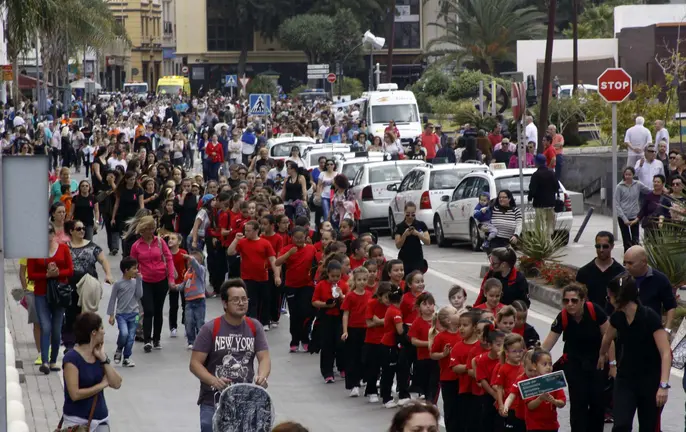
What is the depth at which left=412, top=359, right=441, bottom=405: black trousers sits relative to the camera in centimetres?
1203

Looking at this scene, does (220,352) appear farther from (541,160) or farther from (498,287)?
(541,160)

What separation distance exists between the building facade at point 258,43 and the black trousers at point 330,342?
315 ft

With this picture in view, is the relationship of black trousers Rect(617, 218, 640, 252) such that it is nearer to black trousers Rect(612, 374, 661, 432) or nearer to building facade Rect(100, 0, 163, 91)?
black trousers Rect(612, 374, 661, 432)

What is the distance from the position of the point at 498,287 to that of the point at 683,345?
224cm

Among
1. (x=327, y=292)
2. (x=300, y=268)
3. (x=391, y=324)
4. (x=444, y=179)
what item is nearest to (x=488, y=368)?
(x=391, y=324)

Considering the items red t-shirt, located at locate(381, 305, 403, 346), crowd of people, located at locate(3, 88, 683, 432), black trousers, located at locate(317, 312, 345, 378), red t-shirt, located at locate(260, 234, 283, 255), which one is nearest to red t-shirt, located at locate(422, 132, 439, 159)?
crowd of people, located at locate(3, 88, 683, 432)

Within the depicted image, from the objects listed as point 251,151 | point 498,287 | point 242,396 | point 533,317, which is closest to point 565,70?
point 251,151

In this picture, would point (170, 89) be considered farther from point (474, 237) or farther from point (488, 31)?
point (474, 237)

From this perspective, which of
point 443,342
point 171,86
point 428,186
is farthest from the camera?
point 171,86

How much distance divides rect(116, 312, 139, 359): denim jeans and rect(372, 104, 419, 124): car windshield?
100 ft

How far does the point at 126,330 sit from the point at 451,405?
5038 millimetres

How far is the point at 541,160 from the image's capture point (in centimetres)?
2502

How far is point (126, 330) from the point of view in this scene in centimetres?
1492

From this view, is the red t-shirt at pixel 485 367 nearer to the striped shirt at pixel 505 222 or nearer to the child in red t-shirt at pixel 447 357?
the child in red t-shirt at pixel 447 357
